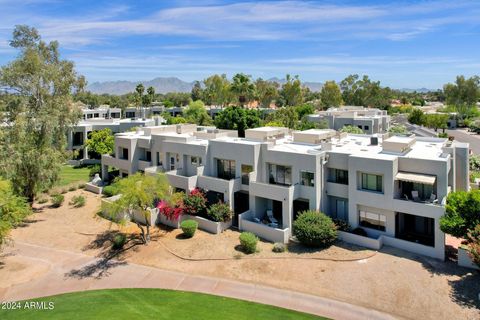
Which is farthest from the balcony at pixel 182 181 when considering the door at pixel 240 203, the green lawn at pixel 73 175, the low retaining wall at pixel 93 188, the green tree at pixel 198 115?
the green tree at pixel 198 115

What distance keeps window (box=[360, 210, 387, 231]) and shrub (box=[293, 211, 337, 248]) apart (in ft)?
9.98

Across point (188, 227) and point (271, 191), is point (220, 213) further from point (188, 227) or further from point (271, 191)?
point (271, 191)

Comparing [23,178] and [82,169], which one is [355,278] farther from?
[82,169]

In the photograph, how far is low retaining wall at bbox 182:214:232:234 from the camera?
34375 millimetres

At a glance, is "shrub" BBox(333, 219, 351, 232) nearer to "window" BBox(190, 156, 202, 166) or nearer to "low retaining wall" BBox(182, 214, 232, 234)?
"low retaining wall" BBox(182, 214, 232, 234)

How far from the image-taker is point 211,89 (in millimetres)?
130000

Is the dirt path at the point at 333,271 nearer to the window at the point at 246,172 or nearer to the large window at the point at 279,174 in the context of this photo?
the window at the point at 246,172

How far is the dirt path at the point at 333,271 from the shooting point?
23406 mm

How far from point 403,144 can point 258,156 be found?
503 inches

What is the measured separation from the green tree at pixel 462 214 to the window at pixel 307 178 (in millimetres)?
10526

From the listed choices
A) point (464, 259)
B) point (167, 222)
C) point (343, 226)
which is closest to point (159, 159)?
point (167, 222)

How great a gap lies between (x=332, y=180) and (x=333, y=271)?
9.27 m

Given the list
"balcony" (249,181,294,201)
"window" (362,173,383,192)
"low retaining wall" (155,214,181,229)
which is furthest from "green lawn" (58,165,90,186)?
"window" (362,173,383,192)

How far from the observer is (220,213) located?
114 feet
